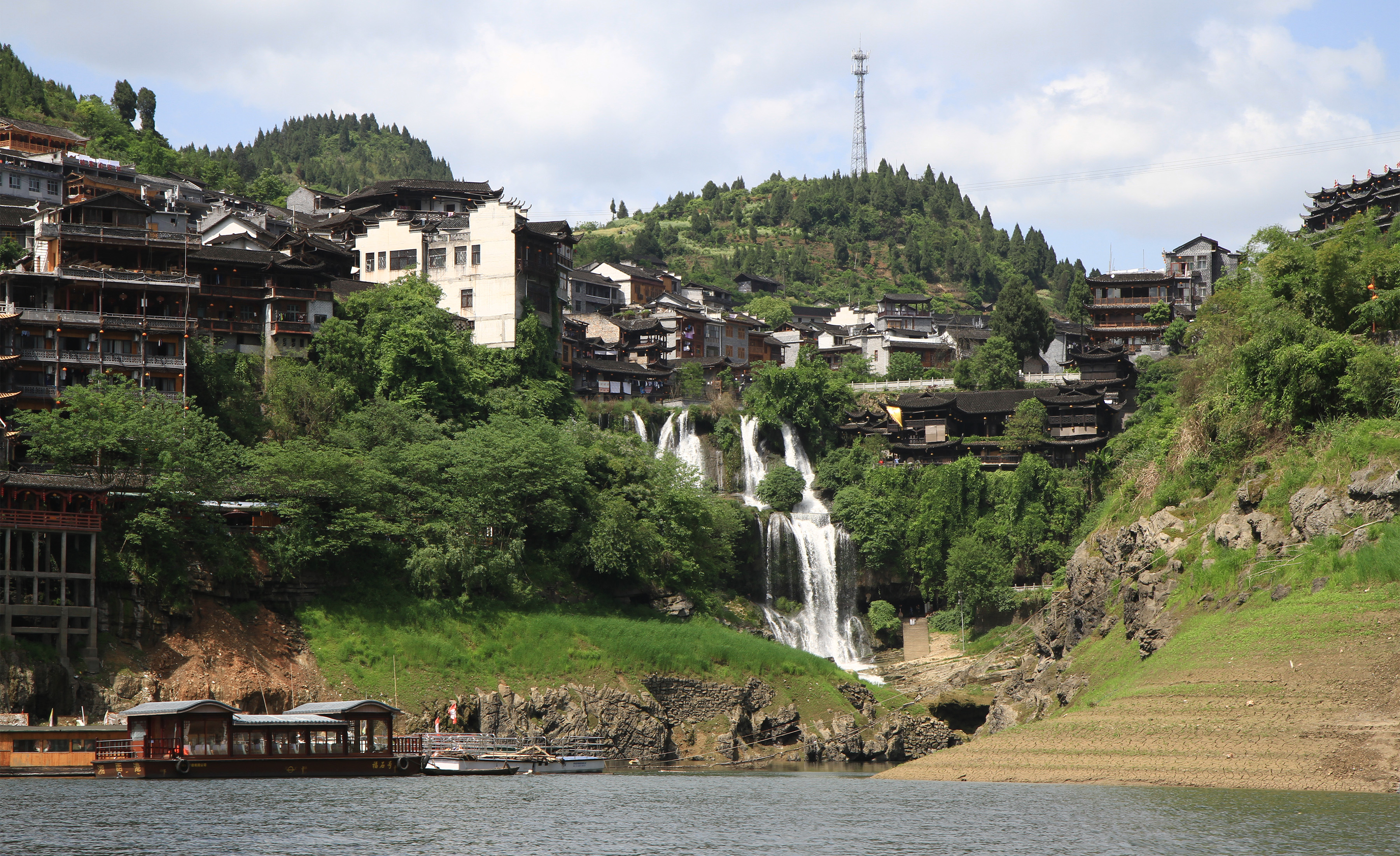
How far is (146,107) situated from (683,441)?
101370 millimetres

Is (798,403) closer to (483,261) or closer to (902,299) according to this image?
(483,261)

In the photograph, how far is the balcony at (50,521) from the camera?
59031mm

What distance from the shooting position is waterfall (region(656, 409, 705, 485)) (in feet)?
349

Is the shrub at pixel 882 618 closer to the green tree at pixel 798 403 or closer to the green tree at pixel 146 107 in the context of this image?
the green tree at pixel 798 403

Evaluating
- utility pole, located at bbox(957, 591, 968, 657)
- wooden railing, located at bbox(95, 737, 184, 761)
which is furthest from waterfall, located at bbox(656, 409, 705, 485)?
wooden railing, located at bbox(95, 737, 184, 761)

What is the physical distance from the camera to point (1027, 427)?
10619 centimetres

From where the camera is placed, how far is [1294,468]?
58.7 m

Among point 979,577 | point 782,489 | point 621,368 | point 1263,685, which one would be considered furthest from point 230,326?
point 1263,685

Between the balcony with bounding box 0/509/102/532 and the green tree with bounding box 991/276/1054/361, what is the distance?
8776 centimetres

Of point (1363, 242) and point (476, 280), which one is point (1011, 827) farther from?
point (476, 280)

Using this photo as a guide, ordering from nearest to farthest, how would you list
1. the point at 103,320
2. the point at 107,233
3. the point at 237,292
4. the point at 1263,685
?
the point at 1263,685 < the point at 103,320 < the point at 107,233 < the point at 237,292

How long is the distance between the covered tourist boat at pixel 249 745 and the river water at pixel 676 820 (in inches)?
69.0

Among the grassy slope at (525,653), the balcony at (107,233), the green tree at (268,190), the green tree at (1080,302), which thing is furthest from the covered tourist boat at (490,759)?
the green tree at (268,190)

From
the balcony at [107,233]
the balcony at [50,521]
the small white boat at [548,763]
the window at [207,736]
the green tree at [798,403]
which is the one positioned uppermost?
the balcony at [107,233]
